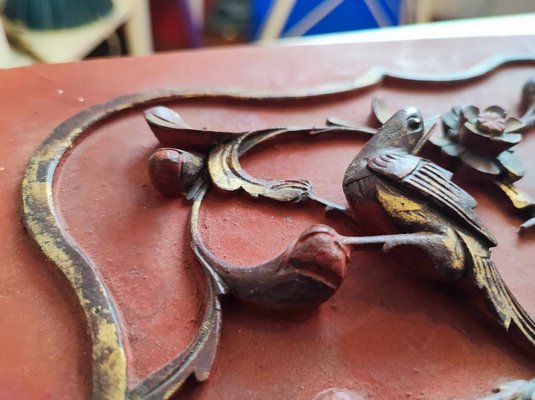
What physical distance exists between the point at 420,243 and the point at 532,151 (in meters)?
0.31

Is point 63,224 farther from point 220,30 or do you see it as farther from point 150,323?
point 220,30

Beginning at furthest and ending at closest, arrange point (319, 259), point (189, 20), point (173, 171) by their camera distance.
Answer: point (189, 20) → point (173, 171) → point (319, 259)

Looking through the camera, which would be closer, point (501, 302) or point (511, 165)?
point (501, 302)

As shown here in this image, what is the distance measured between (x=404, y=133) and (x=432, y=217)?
113mm

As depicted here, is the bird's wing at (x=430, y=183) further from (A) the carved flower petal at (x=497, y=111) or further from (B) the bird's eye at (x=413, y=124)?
(A) the carved flower petal at (x=497, y=111)

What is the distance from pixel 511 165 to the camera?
675 mm

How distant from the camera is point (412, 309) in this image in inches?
21.7

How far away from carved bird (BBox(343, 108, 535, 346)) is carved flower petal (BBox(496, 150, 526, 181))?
5.8 inches

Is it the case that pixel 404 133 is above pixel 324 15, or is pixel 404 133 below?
above

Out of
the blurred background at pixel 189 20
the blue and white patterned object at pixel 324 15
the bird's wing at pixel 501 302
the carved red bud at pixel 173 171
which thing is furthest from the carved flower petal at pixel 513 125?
the blue and white patterned object at pixel 324 15

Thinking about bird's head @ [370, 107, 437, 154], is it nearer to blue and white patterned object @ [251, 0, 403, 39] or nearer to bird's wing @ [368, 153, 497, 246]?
bird's wing @ [368, 153, 497, 246]

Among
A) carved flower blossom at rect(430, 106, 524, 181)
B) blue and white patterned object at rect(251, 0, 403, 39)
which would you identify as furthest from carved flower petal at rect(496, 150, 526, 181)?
blue and white patterned object at rect(251, 0, 403, 39)

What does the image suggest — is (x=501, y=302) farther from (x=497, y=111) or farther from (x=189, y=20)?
(x=189, y=20)

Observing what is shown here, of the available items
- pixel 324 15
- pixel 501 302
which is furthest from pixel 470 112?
pixel 324 15
